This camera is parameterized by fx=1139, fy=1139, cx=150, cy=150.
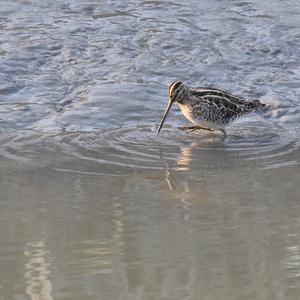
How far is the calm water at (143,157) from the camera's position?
20.4ft

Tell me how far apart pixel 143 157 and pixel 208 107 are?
1114mm

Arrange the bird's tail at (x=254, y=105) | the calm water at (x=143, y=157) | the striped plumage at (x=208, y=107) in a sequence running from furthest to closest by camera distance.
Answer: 1. the bird's tail at (x=254, y=105)
2. the striped plumage at (x=208, y=107)
3. the calm water at (x=143, y=157)

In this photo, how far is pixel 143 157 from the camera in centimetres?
852

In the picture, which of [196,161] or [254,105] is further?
[254,105]

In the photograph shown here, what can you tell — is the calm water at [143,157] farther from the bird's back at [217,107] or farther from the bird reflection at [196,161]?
the bird's back at [217,107]

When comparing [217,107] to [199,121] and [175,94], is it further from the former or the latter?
[175,94]

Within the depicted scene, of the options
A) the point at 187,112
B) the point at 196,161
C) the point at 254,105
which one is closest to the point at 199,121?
the point at 187,112

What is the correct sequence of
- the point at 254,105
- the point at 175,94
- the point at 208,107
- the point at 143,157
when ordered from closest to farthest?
the point at 143,157 < the point at 175,94 < the point at 208,107 < the point at 254,105

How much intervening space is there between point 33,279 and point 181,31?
6.47 meters

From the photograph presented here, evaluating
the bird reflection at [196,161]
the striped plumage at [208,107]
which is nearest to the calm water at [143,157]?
the bird reflection at [196,161]

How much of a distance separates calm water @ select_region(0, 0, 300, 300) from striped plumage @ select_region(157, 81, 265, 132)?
140 millimetres

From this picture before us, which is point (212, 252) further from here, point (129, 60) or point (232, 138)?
point (129, 60)

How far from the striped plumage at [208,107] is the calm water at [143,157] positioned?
0.14 metres

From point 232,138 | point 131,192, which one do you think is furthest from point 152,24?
point 131,192
